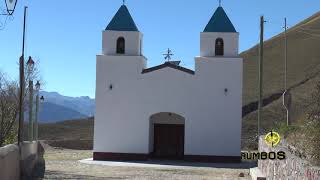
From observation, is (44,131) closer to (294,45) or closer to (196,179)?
(196,179)

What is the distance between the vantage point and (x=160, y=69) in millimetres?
36094

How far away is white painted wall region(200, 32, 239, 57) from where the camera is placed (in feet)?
120

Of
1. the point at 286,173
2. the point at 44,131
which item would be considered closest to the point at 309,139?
the point at 286,173

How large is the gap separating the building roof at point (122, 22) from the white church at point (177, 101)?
1.50 m

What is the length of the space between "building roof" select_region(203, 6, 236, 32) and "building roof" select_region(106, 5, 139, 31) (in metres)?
4.61

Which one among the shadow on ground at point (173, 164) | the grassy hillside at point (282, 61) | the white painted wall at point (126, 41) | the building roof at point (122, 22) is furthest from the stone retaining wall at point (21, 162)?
the grassy hillside at point (282, 61)

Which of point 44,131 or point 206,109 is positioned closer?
point 206,109

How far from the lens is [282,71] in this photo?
100312mm

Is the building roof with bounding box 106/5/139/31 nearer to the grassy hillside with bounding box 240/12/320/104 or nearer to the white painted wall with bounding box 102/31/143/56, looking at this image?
the white painted wall with bounding box 102/31/143/56

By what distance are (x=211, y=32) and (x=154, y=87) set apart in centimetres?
489

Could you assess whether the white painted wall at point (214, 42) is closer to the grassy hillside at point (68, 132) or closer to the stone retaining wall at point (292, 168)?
the grassy hillside at point (68, 132)

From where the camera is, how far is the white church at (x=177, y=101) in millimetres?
35312

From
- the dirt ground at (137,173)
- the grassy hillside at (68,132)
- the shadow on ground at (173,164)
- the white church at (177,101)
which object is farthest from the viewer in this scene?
the grassy hillside at (68,132)

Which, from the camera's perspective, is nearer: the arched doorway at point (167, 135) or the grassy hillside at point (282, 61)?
the arched doorway at point (167, 135)
